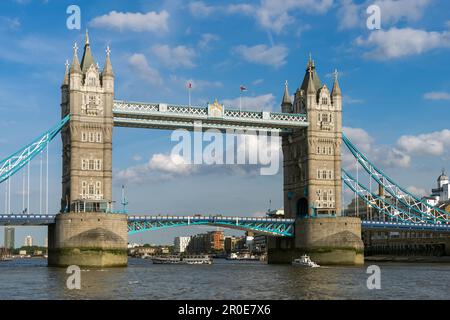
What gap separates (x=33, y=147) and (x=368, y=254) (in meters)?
94.2

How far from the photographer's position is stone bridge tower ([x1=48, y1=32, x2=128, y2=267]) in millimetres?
96000

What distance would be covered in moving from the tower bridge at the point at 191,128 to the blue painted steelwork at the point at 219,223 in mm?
146

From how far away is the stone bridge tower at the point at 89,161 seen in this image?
9600 cm

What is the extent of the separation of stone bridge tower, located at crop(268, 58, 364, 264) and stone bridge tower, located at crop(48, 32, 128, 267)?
2913 cm

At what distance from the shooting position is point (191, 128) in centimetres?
10831

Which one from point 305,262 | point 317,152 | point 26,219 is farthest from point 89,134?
point 317,152

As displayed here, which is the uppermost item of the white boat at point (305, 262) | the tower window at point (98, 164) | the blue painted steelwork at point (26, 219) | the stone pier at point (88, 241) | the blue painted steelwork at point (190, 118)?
the blue painted steelwork at point (190, 118)

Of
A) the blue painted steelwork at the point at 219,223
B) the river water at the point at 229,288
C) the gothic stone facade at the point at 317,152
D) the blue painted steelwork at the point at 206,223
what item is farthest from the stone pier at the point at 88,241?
the gothic stone facade at the point at 317,152

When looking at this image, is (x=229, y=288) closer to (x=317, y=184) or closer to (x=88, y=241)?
(x=88, y=241)

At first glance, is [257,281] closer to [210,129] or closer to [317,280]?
[317,280]

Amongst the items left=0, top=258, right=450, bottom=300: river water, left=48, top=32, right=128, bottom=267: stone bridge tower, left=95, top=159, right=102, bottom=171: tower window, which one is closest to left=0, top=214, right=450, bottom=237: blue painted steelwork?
left=48, top=32, right=128, bottom=267: stone bridge tower

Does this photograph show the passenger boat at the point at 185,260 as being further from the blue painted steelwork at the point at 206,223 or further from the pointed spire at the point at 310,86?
the pointed spire at the point at 310,86

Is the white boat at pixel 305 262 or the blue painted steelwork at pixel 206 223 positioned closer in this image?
the blue painted steelwork at pixel 206 223
